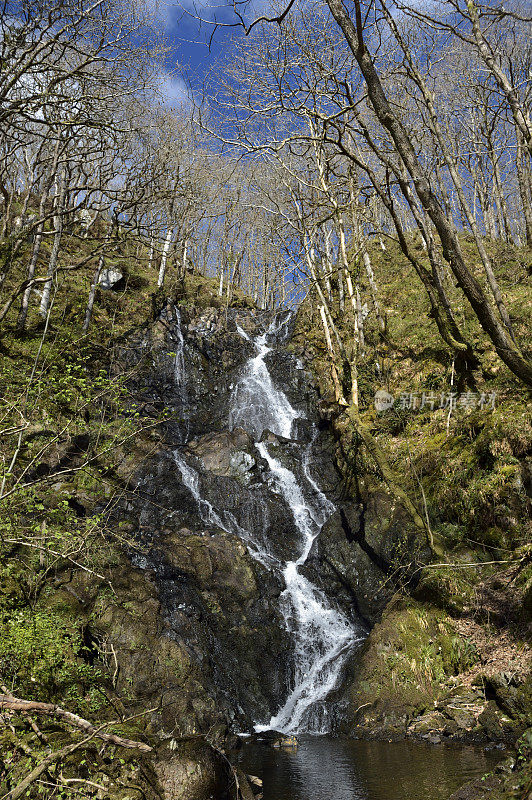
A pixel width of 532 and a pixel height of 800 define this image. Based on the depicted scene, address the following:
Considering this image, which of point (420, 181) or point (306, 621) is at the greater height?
point (420, 181)

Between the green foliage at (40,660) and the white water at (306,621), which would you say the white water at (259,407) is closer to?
the white water at (306,621)

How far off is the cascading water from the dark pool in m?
1.54

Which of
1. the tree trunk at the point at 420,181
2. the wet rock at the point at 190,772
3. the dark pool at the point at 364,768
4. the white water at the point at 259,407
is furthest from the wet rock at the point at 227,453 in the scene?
the tree trunk at the point at 420,181

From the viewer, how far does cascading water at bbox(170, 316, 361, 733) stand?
33.3 ft

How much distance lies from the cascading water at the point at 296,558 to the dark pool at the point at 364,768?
1.54 m

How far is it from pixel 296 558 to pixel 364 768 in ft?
21.1

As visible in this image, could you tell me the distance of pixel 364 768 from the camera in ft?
23.0

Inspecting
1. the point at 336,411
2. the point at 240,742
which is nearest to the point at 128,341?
the point at 336,411

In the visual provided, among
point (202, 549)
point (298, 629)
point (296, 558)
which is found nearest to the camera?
point (298, 629)

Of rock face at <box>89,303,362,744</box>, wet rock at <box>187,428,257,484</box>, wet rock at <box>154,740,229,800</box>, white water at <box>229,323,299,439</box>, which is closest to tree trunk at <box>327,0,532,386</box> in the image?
rock face at <box>89,303,362,744</box>

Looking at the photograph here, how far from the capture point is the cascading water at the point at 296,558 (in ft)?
33.3

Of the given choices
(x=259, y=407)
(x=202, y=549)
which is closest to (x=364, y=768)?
(x=202, y=549)

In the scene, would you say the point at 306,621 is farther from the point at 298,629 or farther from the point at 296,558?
the point at 296,558

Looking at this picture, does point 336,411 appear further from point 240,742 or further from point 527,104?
point 527,104
